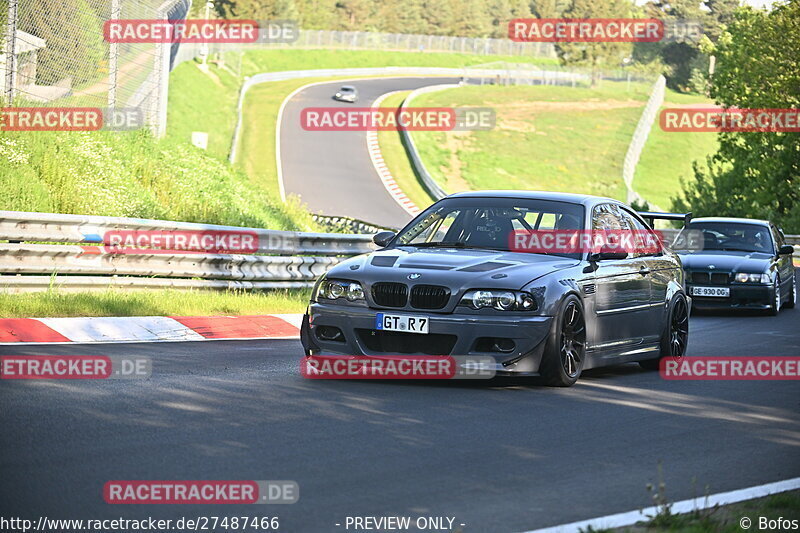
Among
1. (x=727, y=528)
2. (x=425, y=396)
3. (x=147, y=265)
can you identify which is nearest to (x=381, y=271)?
(x=425, y=396)

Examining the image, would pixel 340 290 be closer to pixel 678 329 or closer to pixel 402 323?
pixel 402 323

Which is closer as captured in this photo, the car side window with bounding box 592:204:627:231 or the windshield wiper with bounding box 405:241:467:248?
the windshield wiper with bounding box 405:241:467:248

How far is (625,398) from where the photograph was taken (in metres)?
9.49

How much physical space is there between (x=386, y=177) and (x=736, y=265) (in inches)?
1639

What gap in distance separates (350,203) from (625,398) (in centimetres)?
4282

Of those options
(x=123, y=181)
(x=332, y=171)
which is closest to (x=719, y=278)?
(x=123, y=181)

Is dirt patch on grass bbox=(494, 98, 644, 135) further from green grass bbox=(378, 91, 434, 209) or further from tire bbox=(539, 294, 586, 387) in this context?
tire bbox=(539, 294, 586, 387)

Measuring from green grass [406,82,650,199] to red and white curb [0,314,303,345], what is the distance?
46.1 metres

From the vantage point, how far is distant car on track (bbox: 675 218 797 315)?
1909 centimetres

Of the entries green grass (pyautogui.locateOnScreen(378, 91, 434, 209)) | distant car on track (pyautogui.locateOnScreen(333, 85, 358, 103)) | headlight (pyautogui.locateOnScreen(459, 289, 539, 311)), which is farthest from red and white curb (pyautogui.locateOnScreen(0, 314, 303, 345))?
distant car on track (pyautogui.locateOnScreen(333, 85, 358, 103))

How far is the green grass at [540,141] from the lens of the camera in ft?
218

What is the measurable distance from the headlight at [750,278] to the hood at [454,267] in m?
9.73

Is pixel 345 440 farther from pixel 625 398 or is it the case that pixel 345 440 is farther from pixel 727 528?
pixel 625 398

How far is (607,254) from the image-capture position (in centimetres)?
1045
